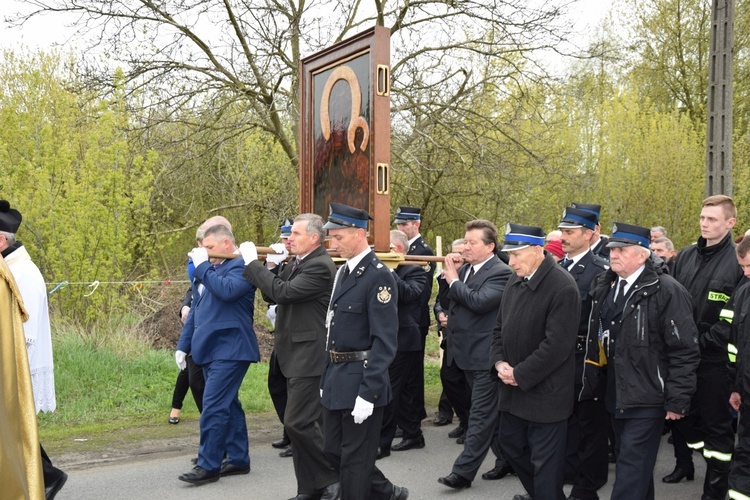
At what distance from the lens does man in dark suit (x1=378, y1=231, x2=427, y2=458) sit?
625cm

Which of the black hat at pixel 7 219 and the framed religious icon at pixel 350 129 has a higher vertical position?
the framed religious icon at pixel 350 129

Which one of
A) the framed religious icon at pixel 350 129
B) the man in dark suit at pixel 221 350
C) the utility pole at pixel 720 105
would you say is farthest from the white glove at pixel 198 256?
the utility pole at pixel 720 105

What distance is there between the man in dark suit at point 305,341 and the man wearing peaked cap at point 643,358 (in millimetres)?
1838

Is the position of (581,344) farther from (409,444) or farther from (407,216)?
(407,216)

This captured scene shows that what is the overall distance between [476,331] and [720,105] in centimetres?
543

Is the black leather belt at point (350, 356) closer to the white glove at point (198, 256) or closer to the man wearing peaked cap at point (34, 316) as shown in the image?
the white glove at point (198, 256)

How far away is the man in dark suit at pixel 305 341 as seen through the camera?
4.89m

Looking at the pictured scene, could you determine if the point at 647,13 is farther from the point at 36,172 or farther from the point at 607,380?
the point at 607,380

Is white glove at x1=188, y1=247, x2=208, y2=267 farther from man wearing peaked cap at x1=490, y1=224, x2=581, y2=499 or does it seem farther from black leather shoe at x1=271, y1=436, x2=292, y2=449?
man wearing peaked cap at x1=490, y1=224, x2=581, y2=499

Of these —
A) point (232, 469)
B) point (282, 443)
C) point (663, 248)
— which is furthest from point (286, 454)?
point (663, 248)

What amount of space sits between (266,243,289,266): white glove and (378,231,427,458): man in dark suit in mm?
935

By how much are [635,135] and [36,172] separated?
14.7 m

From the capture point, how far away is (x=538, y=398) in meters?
4.43

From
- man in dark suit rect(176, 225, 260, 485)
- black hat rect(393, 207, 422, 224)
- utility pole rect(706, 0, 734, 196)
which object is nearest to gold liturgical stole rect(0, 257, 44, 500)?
man in dark suit rect(176, 225, 260, 485)
